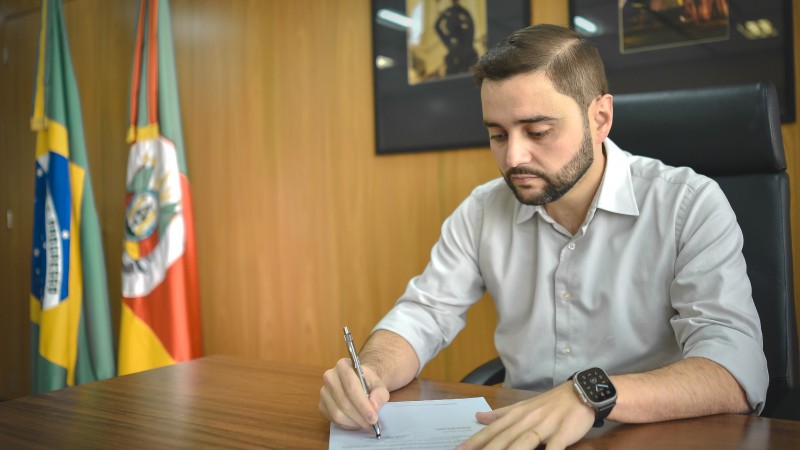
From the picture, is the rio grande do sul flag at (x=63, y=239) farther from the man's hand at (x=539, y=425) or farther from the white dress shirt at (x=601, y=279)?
the man's hand at (x=539, y=425)

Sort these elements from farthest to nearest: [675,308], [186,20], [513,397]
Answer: [186,20]
[675,308]
[513,397]

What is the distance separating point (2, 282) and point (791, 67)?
4.26 m

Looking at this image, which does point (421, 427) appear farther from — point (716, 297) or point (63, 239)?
point (63, 239)

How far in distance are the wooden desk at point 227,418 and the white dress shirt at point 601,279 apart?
0.94ft

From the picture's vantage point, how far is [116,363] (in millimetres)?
3301

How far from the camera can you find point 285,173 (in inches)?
116

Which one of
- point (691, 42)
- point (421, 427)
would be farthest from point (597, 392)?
point (691, 42)

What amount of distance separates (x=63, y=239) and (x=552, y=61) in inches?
98.2

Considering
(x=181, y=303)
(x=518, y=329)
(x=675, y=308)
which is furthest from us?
(x=181, y=303)

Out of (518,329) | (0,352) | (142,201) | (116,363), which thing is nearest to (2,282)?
(0,352)

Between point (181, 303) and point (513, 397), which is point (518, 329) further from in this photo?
point (181, 303)

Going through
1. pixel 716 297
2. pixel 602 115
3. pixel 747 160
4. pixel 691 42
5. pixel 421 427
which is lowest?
pixel 421 427

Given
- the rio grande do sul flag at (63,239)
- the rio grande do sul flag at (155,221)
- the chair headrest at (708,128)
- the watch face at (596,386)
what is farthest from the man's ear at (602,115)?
the rio grande do sul flag at (63,239)

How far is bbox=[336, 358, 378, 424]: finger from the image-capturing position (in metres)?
0.92
